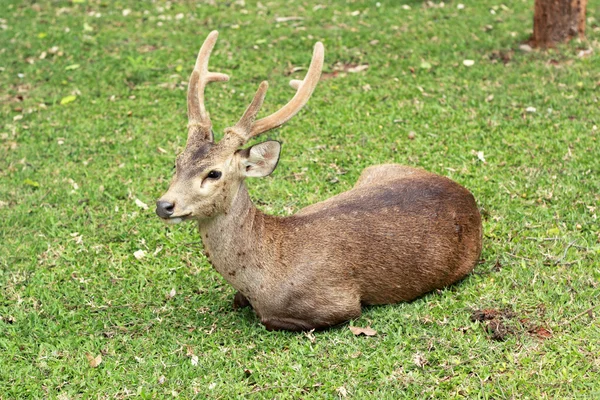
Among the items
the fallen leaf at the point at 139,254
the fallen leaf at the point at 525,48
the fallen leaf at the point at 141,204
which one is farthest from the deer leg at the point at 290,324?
the fallen leaf at the point at 525,48

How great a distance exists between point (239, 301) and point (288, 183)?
178 cm

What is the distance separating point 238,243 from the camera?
15.7 ft

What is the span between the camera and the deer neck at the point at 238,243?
475 centimetres

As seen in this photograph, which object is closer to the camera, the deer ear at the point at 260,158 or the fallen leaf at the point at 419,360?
the fallen leaf at the point at 419,360

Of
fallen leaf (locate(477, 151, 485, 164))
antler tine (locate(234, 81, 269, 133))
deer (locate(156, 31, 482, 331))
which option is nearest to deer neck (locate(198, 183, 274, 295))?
deer (locate(156, 31, 482, 331))

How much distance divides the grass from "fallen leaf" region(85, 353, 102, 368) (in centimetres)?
7

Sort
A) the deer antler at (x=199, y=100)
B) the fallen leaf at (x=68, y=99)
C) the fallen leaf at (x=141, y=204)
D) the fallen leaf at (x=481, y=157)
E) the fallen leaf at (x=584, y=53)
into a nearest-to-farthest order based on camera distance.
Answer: the deer antler at (x=199, y=100) < the fallen leaf at (x=141, y=204) < the fallen leaf at (x=481, y=157) < the fallen leaf at (x=68, y=99) < the fallen leaf at (x=584, y=53)

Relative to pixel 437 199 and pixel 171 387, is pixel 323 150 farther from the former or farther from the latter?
pixel 171 387

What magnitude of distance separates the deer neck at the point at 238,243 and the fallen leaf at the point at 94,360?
886 mm

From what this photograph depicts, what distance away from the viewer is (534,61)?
28.7 feet

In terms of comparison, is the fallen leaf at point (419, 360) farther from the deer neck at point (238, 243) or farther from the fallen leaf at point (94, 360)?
the fallen leaf at point (94, 360)

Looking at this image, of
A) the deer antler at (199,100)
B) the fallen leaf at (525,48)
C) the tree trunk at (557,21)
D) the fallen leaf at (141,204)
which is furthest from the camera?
the fallen leaf at (525,48)

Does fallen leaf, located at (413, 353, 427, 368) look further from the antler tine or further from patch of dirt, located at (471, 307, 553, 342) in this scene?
the antler tine

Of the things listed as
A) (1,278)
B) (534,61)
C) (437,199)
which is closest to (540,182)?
(437,199)
